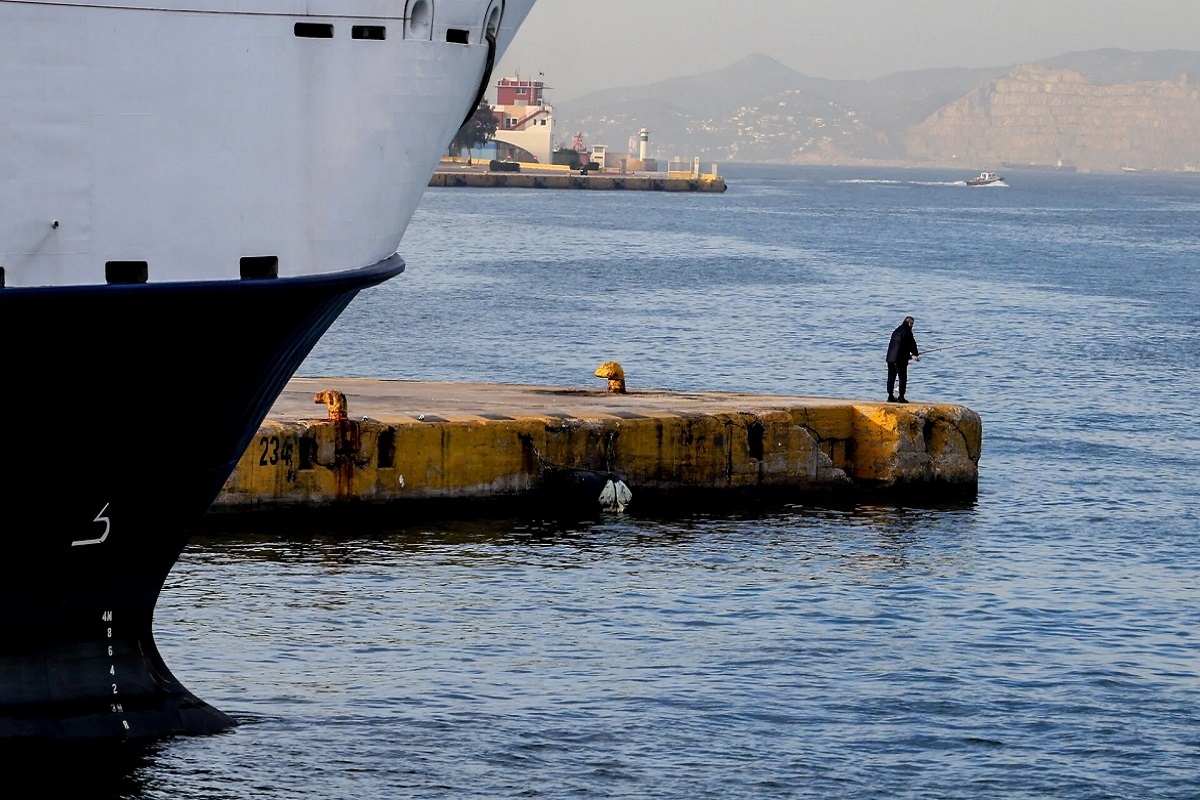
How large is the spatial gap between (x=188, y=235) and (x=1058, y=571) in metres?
14.1

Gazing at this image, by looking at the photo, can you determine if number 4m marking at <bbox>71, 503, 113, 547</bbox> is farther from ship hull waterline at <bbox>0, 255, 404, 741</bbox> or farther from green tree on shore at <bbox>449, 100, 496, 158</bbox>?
green tree on shore at <bbox>449, 100, 496, 158</bbox>

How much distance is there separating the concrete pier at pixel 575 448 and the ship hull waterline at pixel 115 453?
332 inches

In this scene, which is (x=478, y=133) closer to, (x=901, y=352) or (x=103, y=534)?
(x=901, y=352)

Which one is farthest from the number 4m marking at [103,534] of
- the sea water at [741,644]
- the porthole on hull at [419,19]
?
the porthole on hull at [419,19]

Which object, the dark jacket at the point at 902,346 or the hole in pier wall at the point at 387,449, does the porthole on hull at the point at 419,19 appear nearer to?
the hole in pier wall at the point at 387,449

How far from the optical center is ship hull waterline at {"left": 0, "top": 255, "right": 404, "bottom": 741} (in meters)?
12.7

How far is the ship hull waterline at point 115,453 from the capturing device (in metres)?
12.7

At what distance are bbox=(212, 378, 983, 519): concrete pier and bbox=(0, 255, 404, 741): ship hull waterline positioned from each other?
842 centimetres

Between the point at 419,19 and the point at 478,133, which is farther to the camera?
the point at 478,133

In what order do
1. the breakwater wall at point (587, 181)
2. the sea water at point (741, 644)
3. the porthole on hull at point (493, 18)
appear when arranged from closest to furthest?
the porthole on hull at point (493, 18) < the sea water at point (741, 644) < the breakwater wall at point (587, 181)

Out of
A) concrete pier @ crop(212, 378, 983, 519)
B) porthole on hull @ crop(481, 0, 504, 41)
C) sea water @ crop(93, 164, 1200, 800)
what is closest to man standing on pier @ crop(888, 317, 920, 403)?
concrete pier @ crop(212, 378, 983, 519)

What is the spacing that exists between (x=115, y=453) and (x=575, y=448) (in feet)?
39.0

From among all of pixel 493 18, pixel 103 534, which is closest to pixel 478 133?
pixel 493 18

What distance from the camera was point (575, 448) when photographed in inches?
976
